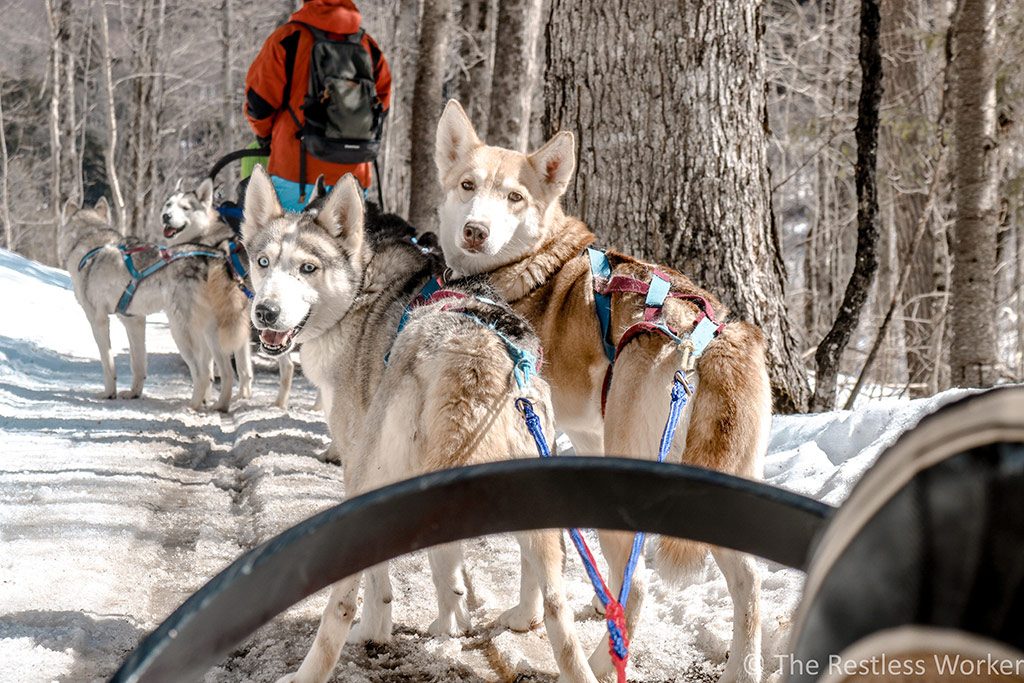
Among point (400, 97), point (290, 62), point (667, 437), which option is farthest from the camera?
point (400, 97)

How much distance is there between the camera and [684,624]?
325cm

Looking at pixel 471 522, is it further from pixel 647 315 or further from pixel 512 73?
pixel 512 73

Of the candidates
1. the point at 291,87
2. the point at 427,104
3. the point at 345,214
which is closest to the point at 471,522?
the point at 345,214

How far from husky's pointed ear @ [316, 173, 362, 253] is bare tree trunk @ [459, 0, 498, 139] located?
693 centimetres

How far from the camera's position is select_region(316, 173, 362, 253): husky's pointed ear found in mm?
3691

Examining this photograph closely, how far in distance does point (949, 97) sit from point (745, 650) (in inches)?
264

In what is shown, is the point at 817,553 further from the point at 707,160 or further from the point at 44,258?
the point at 44,258

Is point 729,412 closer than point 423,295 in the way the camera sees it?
Yes

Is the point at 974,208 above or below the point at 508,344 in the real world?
above

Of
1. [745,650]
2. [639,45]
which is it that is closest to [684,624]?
[745,650]

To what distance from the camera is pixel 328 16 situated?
6559 millimetres

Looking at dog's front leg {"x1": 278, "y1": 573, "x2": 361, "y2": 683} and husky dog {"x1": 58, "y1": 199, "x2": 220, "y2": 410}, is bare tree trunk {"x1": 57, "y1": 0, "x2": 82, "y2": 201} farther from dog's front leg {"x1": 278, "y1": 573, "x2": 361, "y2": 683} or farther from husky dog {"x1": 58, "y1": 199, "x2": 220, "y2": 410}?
dog's front leg {"x1": 278, "y1": 573, "x2": 361, "y2": 683}

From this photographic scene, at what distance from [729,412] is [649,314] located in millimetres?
516

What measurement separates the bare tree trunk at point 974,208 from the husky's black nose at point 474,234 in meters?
4.54
